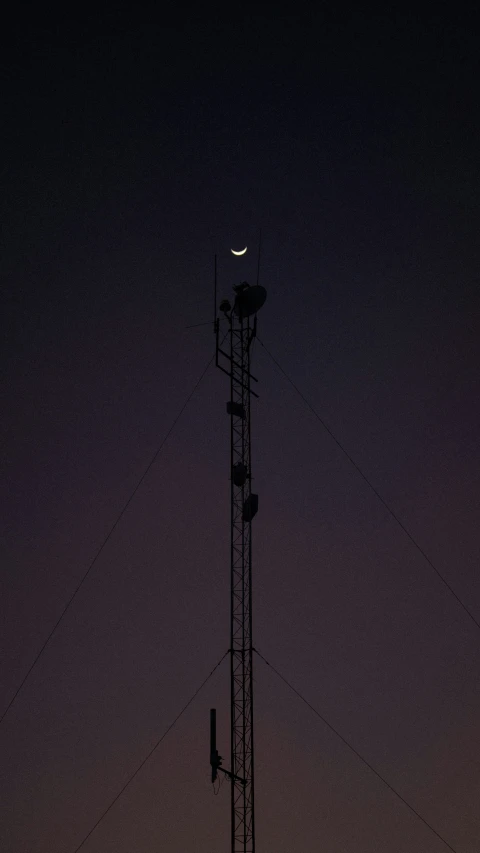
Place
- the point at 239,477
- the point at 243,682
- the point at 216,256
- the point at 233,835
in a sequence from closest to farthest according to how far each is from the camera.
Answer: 1. the point at 233,835
2. the point at 243,682
3. the point at 239,477
4. the point at 216,256

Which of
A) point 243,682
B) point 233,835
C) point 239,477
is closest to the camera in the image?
point 233,835

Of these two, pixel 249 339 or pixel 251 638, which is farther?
pixel 249 339

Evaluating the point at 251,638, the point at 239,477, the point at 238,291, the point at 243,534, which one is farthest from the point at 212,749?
the point at 238,291

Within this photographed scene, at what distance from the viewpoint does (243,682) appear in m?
18.0

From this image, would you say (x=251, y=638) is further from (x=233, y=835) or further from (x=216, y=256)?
(x=216, y=256)

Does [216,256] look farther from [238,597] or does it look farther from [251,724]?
[251,724]

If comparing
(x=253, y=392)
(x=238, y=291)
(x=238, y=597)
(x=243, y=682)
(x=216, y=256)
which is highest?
(x=216, y=256)

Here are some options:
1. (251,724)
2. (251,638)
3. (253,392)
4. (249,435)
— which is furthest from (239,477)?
(251,724)

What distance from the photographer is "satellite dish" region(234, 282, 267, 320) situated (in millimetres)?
19875

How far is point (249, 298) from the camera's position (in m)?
19.9

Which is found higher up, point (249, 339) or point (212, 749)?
point (249, 339)

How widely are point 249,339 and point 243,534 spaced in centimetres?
490

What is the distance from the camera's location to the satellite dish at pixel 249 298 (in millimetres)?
19875

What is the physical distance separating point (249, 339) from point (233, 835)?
1132 cm
